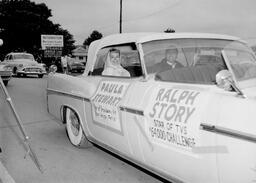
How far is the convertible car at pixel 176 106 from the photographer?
239 cm

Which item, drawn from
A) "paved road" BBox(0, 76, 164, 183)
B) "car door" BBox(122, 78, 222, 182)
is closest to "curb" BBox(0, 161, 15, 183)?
"paved road" BBox(0, 76, 164, 183)

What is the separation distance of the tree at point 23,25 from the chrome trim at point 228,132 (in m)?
56.5

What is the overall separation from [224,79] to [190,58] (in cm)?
146

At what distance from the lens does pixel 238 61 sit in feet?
9.75

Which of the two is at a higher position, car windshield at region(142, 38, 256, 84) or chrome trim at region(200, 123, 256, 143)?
car windshield at region(142, 38, 256, 84)

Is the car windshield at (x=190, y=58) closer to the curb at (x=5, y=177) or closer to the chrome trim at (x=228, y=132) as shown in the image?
the chrome trim at (x=228, y=132)

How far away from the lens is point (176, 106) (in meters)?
2.88

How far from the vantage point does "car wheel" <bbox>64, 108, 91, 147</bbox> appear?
5055 mm

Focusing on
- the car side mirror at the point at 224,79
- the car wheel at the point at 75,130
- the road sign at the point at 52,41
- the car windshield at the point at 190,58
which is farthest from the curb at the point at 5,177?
the road sign at the point at 52,41

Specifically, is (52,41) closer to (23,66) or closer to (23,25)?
(23,25)

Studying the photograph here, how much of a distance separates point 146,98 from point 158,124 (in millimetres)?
362

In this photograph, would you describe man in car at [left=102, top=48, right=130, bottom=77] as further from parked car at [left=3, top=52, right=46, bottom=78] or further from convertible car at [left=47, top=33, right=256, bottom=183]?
parked car at [left=3, top=52, right=46, bottom=78]

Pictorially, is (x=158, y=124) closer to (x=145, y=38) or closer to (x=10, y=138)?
(x=145, y=38)

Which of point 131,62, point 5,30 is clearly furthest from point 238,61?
point 5,30
